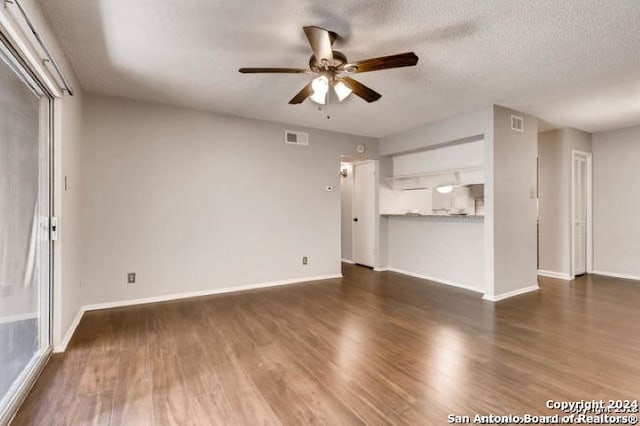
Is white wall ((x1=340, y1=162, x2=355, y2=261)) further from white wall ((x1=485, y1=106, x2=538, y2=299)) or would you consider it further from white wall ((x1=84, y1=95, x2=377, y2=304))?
white wall ((x1=485, y1=106, x2=538, y2=299))

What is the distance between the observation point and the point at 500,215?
13.0 ft

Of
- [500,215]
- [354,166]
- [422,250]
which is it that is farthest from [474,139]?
[354,166]

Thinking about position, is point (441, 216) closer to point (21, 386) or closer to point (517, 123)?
point (517, 123)

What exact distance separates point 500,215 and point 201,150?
3.94 m

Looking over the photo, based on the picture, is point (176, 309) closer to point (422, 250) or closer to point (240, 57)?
point (240, 57)

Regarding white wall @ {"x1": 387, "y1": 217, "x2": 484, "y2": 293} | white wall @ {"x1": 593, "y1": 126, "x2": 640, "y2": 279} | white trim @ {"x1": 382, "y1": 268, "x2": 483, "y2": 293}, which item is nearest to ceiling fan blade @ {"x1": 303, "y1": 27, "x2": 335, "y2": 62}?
white wall @ {"x1": 387, "y1": 217, "x2": 484, "y2": 293}

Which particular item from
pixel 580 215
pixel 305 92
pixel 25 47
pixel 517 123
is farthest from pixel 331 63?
pixel 580 215

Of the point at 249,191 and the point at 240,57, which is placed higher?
the point at 240,57

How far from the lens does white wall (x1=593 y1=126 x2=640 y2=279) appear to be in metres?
5.01

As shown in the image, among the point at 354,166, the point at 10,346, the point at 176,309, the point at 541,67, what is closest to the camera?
the point at 10,346

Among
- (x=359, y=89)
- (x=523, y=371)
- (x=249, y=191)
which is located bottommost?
(x=523, y=371)

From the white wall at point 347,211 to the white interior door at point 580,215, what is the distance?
3814 mm

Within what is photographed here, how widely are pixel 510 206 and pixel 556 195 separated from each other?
6.22ft

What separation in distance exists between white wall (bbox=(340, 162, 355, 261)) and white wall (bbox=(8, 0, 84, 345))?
4.48 meters
